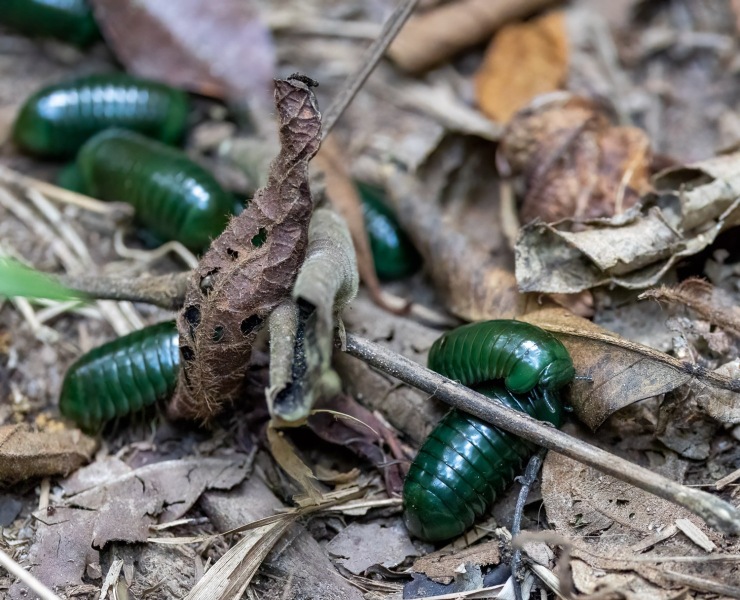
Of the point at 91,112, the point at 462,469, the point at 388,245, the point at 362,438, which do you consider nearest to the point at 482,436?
the point at 462,469

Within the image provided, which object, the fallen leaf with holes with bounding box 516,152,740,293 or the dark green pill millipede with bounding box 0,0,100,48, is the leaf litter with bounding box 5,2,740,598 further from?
the dark green pill millipede with bounding box 0,0,100,48

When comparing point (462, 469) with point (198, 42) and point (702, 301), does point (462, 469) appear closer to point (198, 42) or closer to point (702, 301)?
point (702, 301)

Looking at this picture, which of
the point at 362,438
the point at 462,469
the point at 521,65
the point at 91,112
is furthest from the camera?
the point at 521,65

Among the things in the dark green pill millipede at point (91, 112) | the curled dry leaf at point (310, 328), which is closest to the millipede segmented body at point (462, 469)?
the curled dry leaf at point (310, 328)

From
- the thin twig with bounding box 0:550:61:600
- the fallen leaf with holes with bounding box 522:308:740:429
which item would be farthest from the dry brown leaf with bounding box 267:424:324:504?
the fallen leaf with holes with bounding box 522:308:740:429

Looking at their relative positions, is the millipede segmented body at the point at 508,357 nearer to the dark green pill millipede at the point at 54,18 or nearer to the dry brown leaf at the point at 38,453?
the dry brown leaf at the point at 38,453

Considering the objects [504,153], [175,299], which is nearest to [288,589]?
[175,299]
